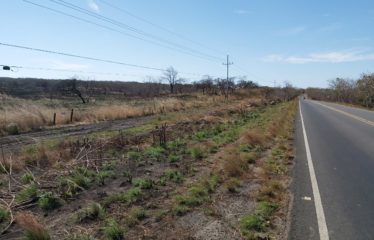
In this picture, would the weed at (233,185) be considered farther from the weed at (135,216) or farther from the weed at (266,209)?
the weed at (135,216)

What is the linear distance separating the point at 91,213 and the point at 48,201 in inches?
42.7

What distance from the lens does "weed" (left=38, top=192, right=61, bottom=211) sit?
747 cm

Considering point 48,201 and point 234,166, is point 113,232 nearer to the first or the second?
point 48,201

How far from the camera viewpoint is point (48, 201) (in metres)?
7.57

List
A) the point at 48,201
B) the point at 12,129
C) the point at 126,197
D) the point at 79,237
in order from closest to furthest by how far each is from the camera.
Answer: the point at 79,237 < the point at 48,201 < the point at 126,197 < the point at 12,129

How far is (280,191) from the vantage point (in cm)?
855

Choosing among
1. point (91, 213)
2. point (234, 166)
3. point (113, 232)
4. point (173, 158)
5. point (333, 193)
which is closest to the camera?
point (113, 232)

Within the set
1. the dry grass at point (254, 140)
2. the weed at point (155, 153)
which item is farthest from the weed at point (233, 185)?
the dry grass at point (254, 140)

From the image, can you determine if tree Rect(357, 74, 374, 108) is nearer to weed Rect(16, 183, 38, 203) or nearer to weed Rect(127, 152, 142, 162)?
weed Rect(127, 152, 142, 162)

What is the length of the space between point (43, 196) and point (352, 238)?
16.6ft

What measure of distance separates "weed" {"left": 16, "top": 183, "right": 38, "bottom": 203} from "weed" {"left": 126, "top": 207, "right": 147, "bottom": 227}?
6.58 ft

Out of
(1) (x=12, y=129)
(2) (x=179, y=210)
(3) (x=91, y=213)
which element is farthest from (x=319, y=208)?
(1) (x=12, y=129)

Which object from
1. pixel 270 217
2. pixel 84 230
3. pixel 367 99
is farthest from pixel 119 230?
pixel 367 99

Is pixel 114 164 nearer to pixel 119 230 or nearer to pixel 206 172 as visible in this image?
pixel 206 172
